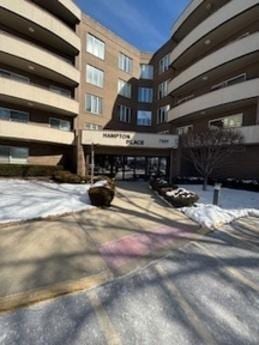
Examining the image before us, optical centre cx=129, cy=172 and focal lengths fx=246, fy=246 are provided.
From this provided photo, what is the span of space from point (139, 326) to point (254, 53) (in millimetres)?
19436

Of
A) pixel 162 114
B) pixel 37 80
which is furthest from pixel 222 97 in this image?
pixel 37 80

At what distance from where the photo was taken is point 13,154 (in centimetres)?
1988

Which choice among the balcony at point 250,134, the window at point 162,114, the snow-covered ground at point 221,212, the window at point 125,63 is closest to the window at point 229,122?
the balcony at point 250,134

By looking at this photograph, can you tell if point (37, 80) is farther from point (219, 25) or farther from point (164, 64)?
point (164, 64)

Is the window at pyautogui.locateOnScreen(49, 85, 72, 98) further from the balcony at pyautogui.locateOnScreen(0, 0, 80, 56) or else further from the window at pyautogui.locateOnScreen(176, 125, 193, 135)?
the window at pyautogui.locateOnScreen(176, 125, 193, 135)

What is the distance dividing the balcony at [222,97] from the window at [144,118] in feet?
24.1

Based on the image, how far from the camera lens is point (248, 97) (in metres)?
17.3

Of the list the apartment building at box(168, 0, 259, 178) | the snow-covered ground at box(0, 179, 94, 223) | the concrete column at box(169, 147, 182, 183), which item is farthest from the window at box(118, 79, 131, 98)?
the snow-covered ground at box(0, 179, 94, 223)

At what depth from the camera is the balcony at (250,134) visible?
54.6ft

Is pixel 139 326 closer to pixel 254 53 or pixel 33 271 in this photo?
pixel 33 271

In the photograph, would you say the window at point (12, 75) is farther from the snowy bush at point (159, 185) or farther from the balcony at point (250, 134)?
the balcony at point (250, 134)

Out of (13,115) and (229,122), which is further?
(229,122)

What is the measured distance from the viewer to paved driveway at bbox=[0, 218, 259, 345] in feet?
10.5

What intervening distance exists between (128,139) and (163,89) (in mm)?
12386
